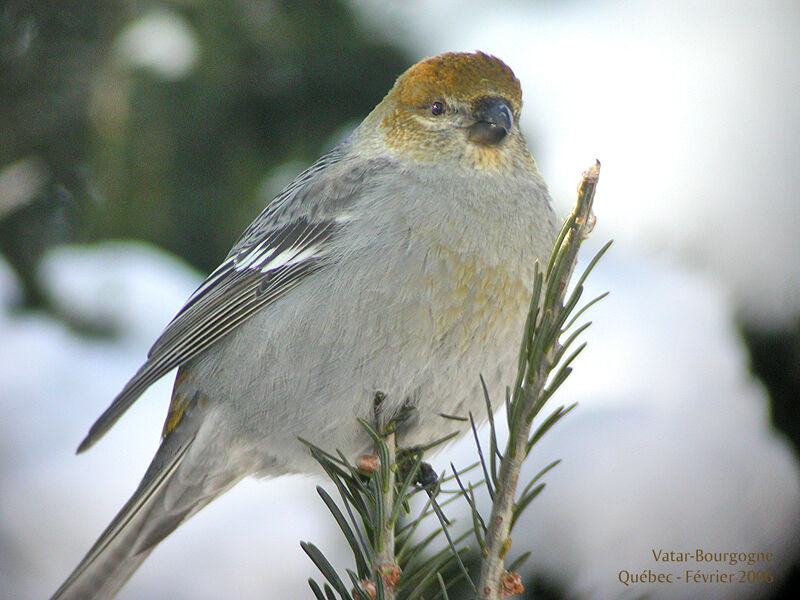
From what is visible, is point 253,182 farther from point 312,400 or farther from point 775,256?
point 775,256

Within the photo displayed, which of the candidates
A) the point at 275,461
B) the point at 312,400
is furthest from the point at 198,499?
the point at 312,400

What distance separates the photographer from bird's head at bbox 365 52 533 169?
2.45 meters

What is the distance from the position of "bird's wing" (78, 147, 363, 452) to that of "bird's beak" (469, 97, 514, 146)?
0.44 meters

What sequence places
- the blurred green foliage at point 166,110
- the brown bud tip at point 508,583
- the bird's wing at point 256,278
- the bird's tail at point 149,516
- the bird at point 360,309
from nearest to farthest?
1. the brown bud tip at point 508,583
2. the bird at point 360,309
3. the bird's wing at point 256,278
4. the bird's tail at point 149,516
5. the blurred green foliage at point 166,110

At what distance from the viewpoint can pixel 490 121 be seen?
2432 millimetres

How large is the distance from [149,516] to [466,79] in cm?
195

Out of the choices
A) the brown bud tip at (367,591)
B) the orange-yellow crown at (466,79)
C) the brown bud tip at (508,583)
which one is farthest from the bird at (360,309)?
the brown bud tip at (508,583)

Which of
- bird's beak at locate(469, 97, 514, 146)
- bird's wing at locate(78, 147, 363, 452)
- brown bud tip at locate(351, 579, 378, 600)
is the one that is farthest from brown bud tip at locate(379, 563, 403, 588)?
bird's beak at locate(469, 97, 514, 146)

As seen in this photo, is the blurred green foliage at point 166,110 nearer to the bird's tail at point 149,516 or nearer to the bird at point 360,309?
the bird at point 360,309

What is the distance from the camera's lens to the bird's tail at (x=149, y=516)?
250 cm

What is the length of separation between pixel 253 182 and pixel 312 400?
141 centimetres

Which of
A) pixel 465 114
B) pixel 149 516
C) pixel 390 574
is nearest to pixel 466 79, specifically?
pixel 465 114

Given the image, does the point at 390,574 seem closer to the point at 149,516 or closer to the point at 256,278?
the point at 256,278

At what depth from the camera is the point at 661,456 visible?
2762mm
